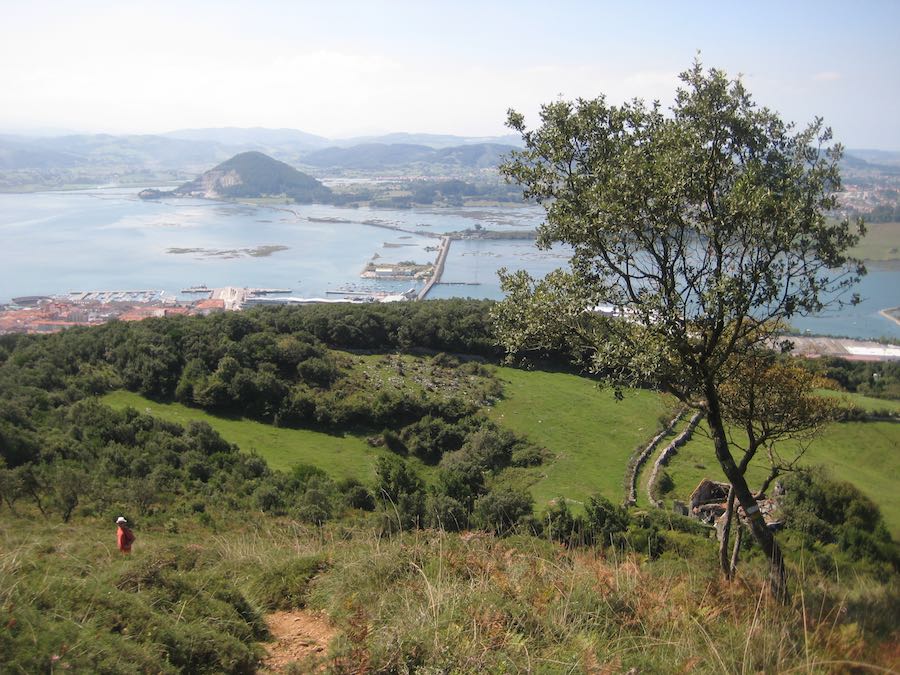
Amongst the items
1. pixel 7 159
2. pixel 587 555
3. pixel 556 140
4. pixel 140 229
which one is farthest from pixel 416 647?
pixel 7 159

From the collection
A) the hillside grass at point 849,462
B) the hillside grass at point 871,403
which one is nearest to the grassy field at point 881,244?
the hillside grass at point 871,403

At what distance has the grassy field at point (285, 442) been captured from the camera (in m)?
19.0

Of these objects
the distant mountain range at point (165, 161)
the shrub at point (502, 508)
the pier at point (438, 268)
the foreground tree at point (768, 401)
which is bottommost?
the shrub at point (502, 508)

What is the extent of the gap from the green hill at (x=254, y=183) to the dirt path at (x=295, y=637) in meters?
109

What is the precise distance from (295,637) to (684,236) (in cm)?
432

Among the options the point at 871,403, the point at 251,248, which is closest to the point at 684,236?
the point at 871,403

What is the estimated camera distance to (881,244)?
6500 centimetres

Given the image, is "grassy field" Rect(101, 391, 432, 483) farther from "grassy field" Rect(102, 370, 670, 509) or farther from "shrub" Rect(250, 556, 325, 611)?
"shrub" Rect(250, 556, 325, 611)

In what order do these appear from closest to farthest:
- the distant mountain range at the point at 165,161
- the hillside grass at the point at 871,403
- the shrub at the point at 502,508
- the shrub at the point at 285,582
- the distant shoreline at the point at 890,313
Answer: the shrub at the point at 285,582
the shrub at the point at 502,508
the hillside grass at the point at 871,403
the distant shoreline at the point at 890,313
the distant mountain range at the point at 165,161

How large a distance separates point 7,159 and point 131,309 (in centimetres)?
13161

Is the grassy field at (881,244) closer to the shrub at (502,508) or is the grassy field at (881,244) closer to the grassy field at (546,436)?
the grassy field at (546,436)

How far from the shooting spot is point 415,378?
85.6 ft

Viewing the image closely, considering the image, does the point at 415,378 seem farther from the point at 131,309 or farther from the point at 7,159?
the point at 7,159

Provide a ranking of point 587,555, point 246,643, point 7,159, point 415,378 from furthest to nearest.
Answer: point 7,159 < point 415,378 < point 587,555 < point 246,643
